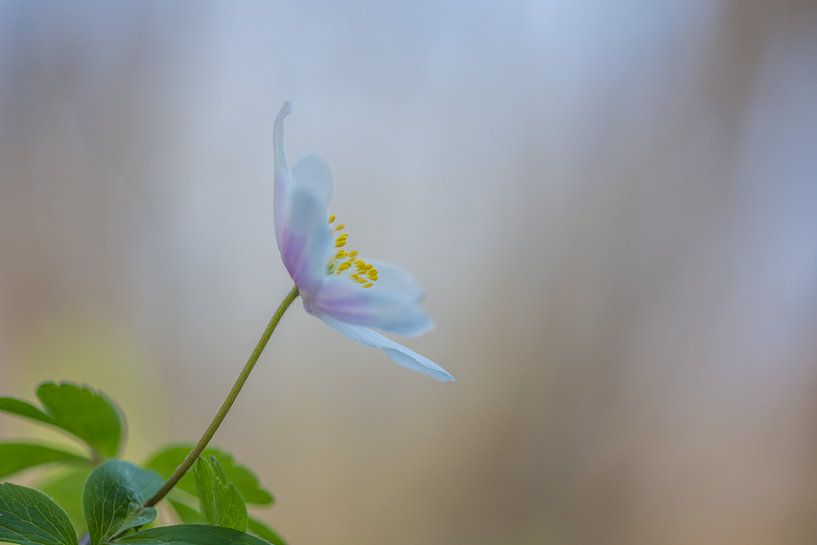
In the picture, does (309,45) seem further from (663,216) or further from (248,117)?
(663,216)

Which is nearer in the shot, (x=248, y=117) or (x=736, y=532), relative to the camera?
(x=736, y=532)

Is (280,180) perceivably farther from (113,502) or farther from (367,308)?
(113,502)

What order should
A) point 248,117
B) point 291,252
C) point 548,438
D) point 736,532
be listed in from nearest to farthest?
1. point 291,252
2. point 736,532
3. point 548,438
4. point 248,117

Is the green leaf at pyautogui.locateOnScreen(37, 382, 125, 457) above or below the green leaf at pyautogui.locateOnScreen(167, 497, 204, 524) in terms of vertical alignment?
above

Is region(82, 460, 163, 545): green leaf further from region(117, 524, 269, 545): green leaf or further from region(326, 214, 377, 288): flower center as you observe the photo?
region(326, 214, 377, 288): flower center

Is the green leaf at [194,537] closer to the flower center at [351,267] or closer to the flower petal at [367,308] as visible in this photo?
the flower petal at [367,308]

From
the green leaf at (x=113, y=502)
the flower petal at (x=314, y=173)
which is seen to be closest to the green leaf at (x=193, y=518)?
the green leaf at (x=113, y=502)

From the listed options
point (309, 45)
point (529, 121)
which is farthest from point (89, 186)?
point (529, 121)

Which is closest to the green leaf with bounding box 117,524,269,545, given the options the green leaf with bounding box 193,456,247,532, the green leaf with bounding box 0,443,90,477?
the green leaf with bounding box 193,456,247,532
